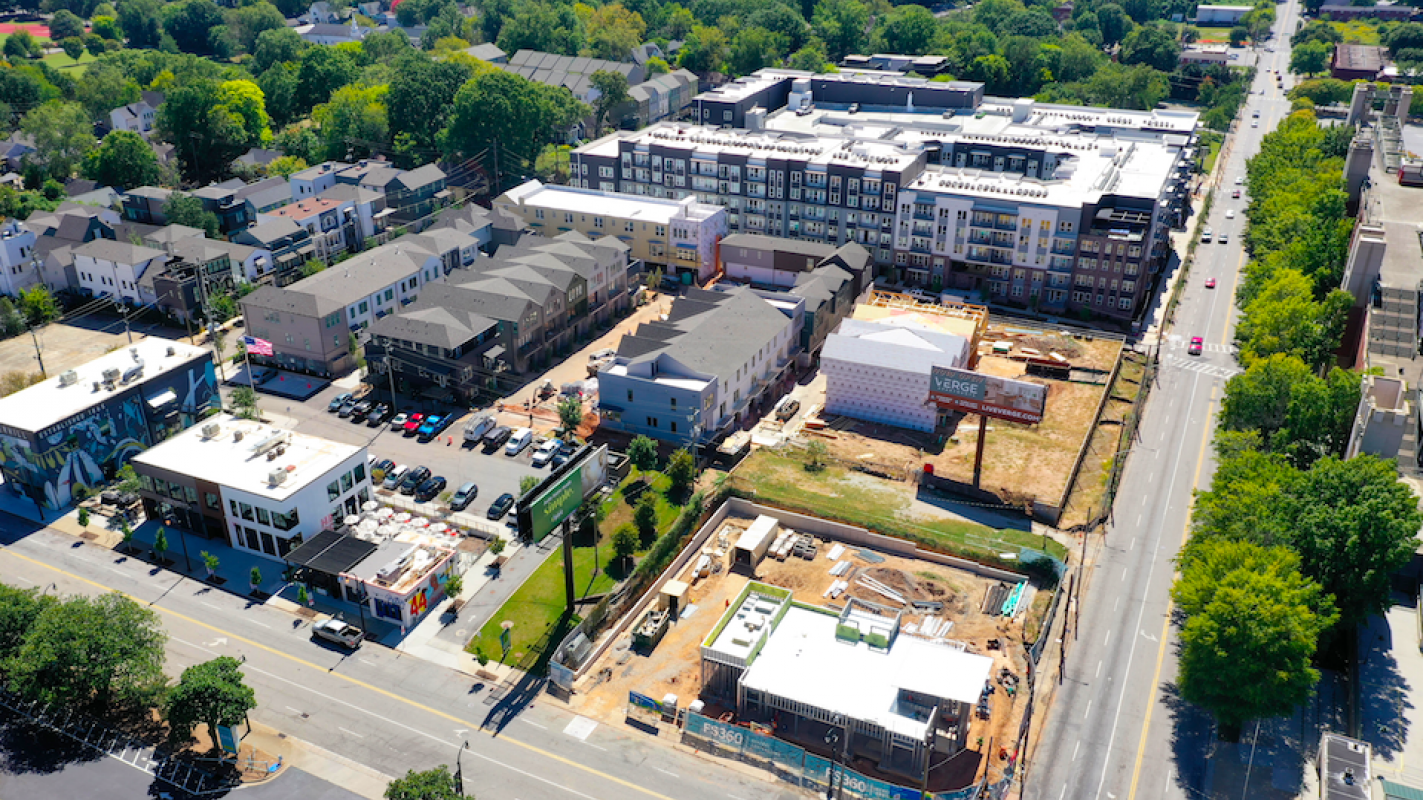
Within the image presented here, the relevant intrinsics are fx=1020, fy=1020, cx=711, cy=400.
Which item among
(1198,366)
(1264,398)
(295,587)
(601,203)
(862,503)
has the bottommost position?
(295,587)

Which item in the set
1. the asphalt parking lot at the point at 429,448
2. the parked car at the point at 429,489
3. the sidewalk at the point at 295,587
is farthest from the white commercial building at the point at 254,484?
the asphalt parking lot at the point at 429,448

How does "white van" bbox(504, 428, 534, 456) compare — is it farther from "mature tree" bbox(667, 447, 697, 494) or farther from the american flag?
the american flag

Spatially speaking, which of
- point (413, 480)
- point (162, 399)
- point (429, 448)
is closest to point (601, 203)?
point (429, 448)

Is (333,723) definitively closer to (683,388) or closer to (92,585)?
(92,585)

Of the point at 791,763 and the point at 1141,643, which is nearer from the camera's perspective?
the point at 791,763

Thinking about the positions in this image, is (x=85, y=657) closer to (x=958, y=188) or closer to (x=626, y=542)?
(x=626, y=542)

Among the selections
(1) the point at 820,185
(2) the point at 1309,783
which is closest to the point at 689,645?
(2) the point at 1309,783
